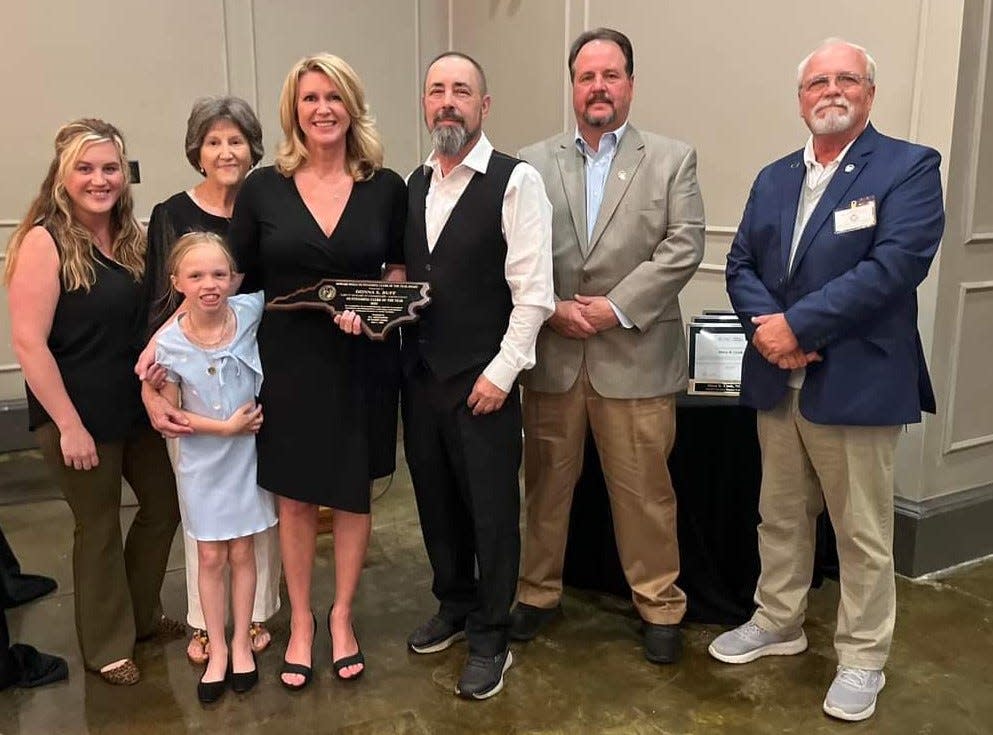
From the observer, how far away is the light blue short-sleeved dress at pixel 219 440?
7.69ft

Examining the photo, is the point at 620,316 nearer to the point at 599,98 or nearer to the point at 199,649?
the point at 599,98

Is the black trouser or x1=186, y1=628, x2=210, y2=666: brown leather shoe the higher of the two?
the black trouser

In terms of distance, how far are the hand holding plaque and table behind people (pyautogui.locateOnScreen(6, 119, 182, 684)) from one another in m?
0.59

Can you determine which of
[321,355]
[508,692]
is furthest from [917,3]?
[508,692]

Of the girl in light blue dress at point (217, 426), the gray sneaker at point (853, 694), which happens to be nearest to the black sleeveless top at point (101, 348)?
the girl in light blue dress at point (217, 426)

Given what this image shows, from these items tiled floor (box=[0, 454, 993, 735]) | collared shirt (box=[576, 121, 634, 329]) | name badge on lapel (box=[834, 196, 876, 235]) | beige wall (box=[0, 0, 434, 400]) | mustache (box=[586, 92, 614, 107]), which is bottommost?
tiled floor (box=[0, 454, 993, 735])

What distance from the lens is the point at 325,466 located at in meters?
2.41

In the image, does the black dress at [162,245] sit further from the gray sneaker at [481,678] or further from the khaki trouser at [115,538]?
the gray sneaker at [481,678]

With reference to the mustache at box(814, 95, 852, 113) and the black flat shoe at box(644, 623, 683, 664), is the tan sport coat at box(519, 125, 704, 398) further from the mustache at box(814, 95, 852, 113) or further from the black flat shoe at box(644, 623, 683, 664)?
the black flat shoe at box(644, 623, 683, 664)

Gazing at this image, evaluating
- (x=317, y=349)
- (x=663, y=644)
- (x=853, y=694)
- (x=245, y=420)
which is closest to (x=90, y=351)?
(x=245, y=420)

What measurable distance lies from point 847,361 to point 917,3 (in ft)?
4.86

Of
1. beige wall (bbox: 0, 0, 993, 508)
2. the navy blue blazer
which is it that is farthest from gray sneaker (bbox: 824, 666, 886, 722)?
beige wall (bbox: 0, 0, 993, 508)

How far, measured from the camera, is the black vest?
229 cm

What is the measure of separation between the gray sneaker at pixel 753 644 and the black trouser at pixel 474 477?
66 cm
